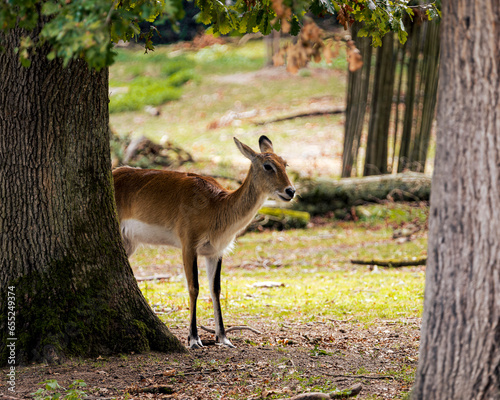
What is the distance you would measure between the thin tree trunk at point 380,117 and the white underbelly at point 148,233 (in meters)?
8.44

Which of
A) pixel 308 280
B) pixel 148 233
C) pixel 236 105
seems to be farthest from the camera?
pixel 236 105

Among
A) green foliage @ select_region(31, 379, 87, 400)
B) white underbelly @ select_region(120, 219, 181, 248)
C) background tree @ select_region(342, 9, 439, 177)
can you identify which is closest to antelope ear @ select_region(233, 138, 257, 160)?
white underbelly @ select_region(120, 219, 181, 248)

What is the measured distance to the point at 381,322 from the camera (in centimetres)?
627

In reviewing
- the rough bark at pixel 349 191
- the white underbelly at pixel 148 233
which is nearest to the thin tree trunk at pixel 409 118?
the rough bark at pixel 349 191

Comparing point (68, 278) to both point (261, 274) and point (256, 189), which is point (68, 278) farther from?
point (261, 274)

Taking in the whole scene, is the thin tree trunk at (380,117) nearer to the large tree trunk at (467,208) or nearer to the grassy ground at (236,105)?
the grassy ground at (236,105)

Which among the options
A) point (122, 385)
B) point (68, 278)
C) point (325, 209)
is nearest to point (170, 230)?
point (68, 278)

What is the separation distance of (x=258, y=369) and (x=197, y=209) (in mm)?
1892

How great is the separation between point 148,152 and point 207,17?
32.8 ft

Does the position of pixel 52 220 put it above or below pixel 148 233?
above

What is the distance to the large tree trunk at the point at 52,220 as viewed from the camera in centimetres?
457

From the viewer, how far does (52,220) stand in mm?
4688

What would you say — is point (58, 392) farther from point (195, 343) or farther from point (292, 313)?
point (292, 313)

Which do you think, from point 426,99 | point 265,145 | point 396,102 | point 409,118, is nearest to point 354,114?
point 396,102
